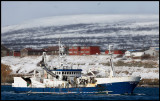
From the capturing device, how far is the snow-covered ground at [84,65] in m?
117

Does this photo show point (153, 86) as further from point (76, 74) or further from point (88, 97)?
point (88, 97)

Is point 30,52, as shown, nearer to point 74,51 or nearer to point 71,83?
point 74,51

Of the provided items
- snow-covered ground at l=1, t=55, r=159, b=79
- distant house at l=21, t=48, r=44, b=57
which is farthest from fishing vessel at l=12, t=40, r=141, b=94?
distant house at l=21, t=48, r=44, b=57

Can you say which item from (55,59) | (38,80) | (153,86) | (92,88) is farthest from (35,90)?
(55,59)

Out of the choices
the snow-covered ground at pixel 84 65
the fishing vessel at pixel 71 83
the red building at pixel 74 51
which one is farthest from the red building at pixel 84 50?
the fishing vessel at pixel 71 83

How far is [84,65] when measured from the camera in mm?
131375

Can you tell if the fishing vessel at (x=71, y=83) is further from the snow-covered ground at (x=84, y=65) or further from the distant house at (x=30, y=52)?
the distant house at (x=30, y=52)

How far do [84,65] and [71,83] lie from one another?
1926 inches

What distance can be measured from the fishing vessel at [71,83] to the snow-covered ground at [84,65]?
27.8 meters

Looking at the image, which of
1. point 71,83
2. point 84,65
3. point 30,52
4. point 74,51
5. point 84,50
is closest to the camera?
point 71,83

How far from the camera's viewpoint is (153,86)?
344ft

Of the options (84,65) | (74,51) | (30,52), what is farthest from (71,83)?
(30,52)

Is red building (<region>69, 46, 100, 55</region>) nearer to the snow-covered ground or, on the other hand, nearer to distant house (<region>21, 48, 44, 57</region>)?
distant house (<region>21, 48, 44, 57</region>)

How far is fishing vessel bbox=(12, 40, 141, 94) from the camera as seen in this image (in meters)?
79.6
